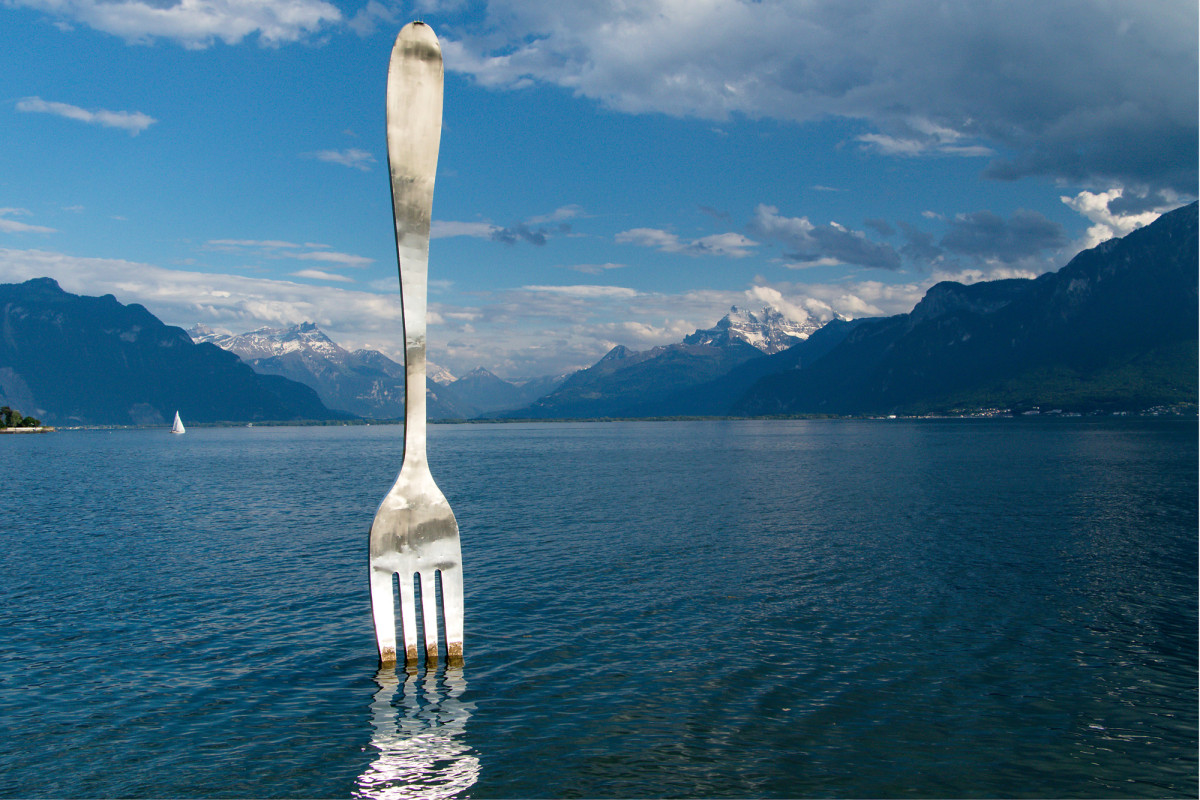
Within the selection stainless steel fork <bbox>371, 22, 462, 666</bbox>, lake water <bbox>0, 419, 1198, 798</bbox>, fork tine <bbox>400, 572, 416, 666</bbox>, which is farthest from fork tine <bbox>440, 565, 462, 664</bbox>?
lake water <bbox>0, 419, 1198, 798</bbox>

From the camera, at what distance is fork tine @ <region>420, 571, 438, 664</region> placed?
17.6m

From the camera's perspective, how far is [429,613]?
67.1 feet

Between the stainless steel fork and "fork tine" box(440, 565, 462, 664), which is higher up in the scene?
the stainless steel fork

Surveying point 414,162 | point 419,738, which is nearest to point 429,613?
point 419,738

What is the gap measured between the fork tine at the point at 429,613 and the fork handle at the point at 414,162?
3.98 metres

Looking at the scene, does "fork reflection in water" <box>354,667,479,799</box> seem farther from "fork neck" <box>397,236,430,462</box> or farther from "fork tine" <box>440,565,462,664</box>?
"fork neck" <box>397,236,430,462</box>

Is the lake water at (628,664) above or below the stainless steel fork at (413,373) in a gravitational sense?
below

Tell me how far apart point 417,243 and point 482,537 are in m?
39.4

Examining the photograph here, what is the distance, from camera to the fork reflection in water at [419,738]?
16562mm

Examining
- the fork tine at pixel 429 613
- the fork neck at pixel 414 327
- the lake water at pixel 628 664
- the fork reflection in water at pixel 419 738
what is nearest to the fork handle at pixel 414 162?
the fork neck at pixel 414 327

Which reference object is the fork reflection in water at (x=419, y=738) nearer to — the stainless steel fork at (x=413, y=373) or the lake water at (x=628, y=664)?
the lake water at (x=628, y=664)

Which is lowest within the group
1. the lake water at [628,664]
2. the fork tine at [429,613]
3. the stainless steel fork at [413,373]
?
the lake water at [628,664]

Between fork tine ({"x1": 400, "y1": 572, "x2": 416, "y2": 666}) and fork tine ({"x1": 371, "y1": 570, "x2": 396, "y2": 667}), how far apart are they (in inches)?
12.2

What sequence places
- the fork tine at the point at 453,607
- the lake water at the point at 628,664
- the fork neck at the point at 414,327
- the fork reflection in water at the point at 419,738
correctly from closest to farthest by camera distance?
the fork neck at the point at 414,327
the fork reflection in water at the point at 419,738
the lake water at the point at 628,664
the fork tine at the point at 453,607
